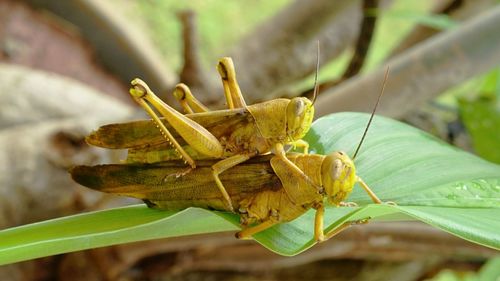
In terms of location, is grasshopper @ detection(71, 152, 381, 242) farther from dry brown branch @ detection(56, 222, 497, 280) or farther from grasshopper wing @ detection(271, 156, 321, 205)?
dry brown branch @ detection(56, 222, 497, 280)

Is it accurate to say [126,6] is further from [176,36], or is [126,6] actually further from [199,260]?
[199,260]

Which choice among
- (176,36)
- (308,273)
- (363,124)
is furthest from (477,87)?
(176,36)

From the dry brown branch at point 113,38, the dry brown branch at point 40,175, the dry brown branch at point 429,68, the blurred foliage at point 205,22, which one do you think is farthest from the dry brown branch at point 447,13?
the blurred foliage at point 205,22

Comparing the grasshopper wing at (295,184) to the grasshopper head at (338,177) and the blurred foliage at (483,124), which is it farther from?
the blurred foliage at (483,124)

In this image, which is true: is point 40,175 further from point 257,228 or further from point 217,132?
point 257,228

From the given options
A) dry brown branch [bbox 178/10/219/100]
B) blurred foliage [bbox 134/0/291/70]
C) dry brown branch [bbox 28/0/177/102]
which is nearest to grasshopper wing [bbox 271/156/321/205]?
dry brown branch [bbox 178/10/219/100]

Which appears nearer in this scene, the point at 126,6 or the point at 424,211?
the point at 424,211

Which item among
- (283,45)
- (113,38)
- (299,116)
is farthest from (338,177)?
(113,38)

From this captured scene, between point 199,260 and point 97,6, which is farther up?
point 97,6
